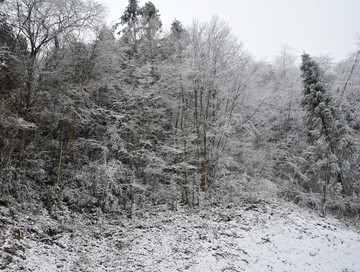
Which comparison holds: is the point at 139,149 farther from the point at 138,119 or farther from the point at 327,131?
the point at 327,131

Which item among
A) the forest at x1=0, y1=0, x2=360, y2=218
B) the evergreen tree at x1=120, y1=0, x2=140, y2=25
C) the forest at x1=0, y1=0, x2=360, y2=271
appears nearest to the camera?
the forest at x1=0, y1=0, x2=360, y2=271

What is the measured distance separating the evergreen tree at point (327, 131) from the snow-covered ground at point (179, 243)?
5826 millimetres

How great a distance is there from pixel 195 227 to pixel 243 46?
10195mm

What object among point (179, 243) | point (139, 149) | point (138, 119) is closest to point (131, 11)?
point (138, 119)

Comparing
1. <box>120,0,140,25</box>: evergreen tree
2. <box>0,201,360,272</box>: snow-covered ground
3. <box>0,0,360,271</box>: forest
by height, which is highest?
<box>120,0,140,25</box>: evergreen tree

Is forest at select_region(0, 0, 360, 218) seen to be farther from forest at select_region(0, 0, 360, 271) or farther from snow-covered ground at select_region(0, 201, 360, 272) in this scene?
snow-covered ground at select_region(0, 201, 360, 272)

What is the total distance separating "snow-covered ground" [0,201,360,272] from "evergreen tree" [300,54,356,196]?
583 centimetres

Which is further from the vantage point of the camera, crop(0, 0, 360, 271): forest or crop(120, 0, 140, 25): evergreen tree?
crop(120, 0, 140, 25): evergreen tree

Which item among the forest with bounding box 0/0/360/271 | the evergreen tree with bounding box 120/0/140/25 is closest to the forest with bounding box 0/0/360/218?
the forest with bounding box 0/0/360/271

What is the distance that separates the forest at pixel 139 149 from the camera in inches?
285

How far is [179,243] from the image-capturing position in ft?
25.5

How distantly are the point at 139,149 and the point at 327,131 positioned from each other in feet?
41.4

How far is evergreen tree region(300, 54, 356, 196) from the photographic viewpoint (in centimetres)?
1436

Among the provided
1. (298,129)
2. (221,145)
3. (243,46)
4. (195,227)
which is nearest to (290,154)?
(298,129)
